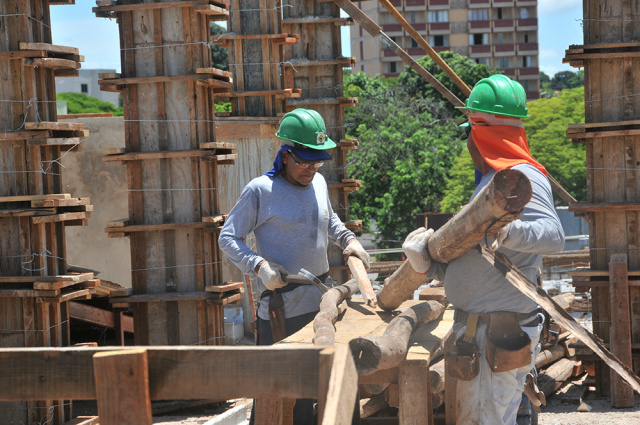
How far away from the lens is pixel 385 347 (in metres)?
4.04

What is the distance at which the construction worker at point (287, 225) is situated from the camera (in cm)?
523

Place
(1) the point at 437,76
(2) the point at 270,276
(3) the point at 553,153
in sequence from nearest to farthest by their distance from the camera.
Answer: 1. (2) the point at 270,276
2. (3) the point at 553,153
3. (1) the point at 437,76

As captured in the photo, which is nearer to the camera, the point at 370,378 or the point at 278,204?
the point at 370,378

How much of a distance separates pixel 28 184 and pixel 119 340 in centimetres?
197

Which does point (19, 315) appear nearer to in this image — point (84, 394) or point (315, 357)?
point (84, 394)

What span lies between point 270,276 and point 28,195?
2492mm

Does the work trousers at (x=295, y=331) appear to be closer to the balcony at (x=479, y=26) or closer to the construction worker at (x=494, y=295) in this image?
the construction worker at (x=494, y=295)

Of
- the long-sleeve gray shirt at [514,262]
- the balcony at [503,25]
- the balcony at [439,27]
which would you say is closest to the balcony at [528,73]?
the balcony at [503,25]

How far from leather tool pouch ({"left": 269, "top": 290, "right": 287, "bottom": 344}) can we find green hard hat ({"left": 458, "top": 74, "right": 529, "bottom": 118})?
1.68m

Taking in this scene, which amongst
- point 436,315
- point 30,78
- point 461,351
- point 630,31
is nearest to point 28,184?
point 30,78

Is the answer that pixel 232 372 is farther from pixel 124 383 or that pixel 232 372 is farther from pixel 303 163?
pixel 303 163

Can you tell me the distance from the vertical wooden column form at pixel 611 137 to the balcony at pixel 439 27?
73180 mm

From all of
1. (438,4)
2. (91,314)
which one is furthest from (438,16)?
Result: (91,314)

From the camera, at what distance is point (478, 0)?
261 feet
